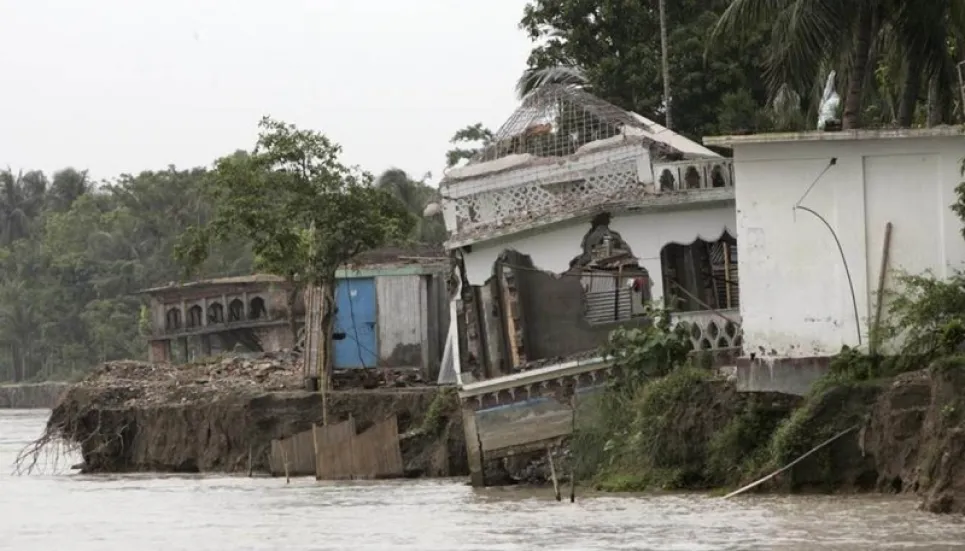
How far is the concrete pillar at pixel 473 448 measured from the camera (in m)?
23.5

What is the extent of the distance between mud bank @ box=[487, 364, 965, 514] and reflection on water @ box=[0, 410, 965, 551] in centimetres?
45

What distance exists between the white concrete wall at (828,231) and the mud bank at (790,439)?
91 centimetres

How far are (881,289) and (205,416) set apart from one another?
48.6ft

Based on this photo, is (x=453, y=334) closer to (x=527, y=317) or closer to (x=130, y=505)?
(x=527, y=317)

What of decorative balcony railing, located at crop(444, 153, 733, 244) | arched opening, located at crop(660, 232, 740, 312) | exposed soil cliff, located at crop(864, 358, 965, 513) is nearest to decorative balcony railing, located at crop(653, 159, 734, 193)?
decorative balcony railing, located at crop(444, 153, 733, 244)

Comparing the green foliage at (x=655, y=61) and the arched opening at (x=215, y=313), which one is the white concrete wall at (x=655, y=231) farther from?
the arched opening at (x=215, y=313)

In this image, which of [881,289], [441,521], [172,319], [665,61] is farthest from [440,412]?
[172,319]

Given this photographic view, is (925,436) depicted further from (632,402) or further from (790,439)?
(632,402)

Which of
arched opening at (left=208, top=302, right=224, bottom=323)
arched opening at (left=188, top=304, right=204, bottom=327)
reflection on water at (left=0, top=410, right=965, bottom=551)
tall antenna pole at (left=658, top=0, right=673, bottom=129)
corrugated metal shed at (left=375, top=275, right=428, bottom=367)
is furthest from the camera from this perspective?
Answer: arched opening at (left=188, top=304, right=204, bottom=327)

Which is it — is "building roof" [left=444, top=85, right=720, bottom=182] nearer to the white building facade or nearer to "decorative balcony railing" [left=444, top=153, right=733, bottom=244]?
"decorative balcony railing" [left=444, top=153, right=733, bottom=244]

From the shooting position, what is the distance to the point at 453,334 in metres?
25.6

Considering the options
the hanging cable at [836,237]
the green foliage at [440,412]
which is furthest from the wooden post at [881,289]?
the green foliage at [440,412]

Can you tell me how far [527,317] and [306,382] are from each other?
522cm

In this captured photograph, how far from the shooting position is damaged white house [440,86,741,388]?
2406 centimetres
